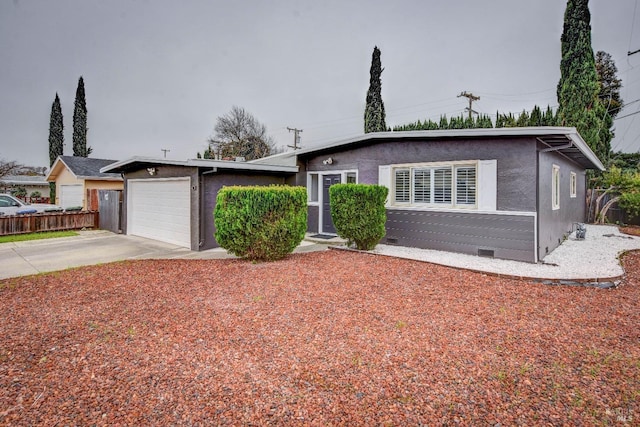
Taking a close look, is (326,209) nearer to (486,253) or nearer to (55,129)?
(486,253)

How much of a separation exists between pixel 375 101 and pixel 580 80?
10.1 m

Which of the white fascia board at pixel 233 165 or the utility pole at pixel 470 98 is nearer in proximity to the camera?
the white fascia board at pixel 233 165

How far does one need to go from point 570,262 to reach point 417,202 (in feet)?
11.6

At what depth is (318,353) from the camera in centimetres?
320

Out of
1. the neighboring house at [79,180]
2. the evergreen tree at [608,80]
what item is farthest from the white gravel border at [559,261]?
the evergreen tree at [608,80]

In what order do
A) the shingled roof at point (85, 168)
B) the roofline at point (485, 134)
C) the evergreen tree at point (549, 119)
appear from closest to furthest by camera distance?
the roofline at point (485, 134) → the evergreen tree at point (549, 119) → the shingled roof at point (85, 168)

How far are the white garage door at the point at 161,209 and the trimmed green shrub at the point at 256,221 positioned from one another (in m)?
2.95

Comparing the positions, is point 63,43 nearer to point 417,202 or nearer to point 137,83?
point 137,83

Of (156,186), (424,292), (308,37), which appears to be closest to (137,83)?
(308,37)

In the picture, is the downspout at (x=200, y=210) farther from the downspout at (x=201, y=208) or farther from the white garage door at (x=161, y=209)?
the white garage door at (x=161, y=209)

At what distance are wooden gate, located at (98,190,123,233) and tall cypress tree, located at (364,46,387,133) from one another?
1331 cm

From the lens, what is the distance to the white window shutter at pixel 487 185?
745cm

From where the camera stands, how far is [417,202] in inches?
347

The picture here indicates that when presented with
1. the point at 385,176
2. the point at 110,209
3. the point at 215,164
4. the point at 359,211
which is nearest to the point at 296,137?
the point at 110,209
